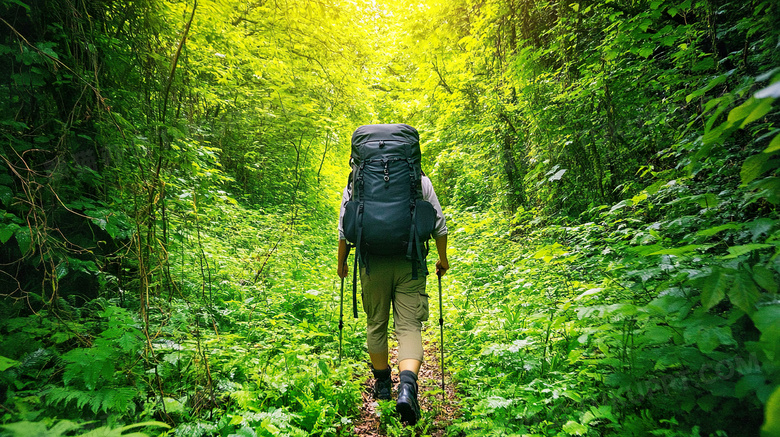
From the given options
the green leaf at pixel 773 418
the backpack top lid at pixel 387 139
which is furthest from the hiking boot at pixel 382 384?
the green leaf at pixel 773 418

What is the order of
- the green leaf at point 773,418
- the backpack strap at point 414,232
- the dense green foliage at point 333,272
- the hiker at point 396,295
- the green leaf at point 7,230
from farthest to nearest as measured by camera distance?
1. the hiker at point 396,295
2. the backpack strap at point 414,232
3. the green leaf at point 7,230
4. the dense green foliage at point 333,272
5. the green leaf at point 773,418

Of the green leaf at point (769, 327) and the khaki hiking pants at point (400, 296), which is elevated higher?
the khaki hiking pants at point (400, 296)

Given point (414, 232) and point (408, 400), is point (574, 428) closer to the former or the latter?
point (408, 400)

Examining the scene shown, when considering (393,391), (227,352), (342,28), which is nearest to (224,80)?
(342,28)

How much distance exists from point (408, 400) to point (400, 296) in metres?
0.88

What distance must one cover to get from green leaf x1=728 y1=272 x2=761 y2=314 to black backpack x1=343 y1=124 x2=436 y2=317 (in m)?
1.88

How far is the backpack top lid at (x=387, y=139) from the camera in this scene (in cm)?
309

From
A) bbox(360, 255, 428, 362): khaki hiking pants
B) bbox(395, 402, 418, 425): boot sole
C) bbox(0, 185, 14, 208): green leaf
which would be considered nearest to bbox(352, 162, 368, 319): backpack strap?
bbox(360, 255, 428, 362): khaki hiking pants

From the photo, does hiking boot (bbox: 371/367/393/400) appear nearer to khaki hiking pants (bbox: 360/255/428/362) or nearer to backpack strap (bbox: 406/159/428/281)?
khaki hiking pants (bbox: 360/255/428/362)

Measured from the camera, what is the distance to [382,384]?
3340mm

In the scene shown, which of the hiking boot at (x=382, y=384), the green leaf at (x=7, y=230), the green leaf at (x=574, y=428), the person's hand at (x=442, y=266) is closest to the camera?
the green leaf at (x=574, y=428)

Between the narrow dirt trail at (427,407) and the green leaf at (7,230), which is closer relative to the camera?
the green leaf at (7,230)

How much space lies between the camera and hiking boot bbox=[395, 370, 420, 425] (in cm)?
264

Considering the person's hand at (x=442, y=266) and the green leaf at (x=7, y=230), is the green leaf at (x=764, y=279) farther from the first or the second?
the green leaf at (x=7, y=230)
